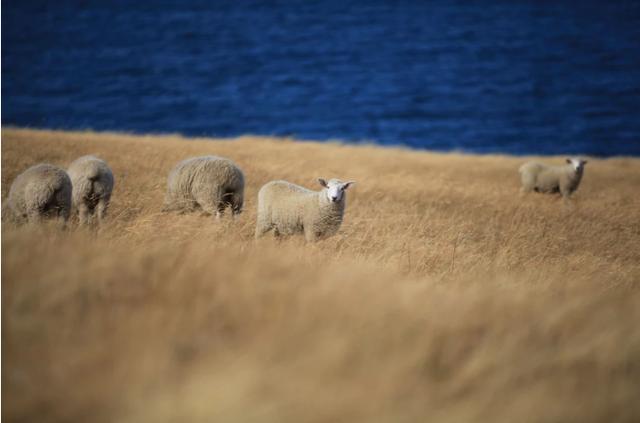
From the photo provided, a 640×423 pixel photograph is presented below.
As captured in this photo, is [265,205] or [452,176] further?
[452,176]

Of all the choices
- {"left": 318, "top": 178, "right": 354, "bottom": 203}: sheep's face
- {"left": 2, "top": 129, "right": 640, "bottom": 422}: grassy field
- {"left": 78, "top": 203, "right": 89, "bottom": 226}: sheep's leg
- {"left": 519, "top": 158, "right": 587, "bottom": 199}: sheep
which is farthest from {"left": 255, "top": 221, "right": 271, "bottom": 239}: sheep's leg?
{"left": 519, "top": 158, "right": 587, "bottom": 199}: sheep

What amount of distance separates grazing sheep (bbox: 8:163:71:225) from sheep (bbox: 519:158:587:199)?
13312 mm

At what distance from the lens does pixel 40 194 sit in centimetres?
755

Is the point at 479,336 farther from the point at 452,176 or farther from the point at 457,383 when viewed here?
the point at 452,176

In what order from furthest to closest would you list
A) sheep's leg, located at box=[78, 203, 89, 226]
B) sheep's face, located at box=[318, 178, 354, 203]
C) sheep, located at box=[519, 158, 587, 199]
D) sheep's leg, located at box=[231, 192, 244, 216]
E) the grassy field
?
sheep, located at box=[519, 158, 587, 199]
sheep's leg, located at box=[231, 192, 244, 216]
sheep's leg, located at box=[78, 203, 89, 226]
sheep's face, located at box=[318, 178, 354, 203]
the grassy field

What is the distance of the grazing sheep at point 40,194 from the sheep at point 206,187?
1970 millimetres

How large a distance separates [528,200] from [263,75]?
17924cm

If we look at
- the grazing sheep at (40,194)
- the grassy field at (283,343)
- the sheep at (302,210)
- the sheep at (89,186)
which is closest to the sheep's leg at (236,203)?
the sheep at (302,210)

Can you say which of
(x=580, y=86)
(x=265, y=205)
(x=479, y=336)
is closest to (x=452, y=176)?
(x=265, y=205)

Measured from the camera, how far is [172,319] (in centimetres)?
272

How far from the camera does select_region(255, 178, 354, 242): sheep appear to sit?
8352 mm

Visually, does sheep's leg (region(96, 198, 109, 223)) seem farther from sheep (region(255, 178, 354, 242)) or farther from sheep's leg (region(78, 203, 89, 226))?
sheep (region(255, 178, 354, 242))

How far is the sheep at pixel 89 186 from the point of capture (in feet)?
28.5

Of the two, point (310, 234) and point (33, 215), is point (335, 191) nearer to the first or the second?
point (310, 234)
